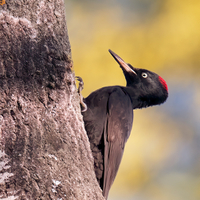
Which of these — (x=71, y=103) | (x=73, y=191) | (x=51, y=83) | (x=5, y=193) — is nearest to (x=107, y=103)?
(x=71, y=103)

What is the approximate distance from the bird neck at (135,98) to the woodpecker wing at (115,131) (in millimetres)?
327

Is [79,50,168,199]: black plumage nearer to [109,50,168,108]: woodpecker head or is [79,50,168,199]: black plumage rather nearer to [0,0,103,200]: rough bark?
[109,50,168,108]: woodpecker head

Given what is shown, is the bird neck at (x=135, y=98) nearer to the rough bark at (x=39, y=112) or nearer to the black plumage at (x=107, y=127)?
the black plumage at (x=107, y=127)

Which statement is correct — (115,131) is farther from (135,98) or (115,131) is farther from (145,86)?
(145,86)

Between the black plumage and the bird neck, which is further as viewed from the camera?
the bird neck

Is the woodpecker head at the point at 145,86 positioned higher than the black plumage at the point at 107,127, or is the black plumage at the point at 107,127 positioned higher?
the woodpecker head at the point at 145,86

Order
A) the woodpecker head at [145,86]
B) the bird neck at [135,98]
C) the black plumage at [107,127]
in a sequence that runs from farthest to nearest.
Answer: the woodpecker head at [145,86], the bird neck at [135,98], the black plumage at [107,127]

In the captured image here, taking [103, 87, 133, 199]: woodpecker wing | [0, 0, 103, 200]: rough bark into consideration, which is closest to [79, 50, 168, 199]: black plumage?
[103, 87, 133, 199]: woodpecker wing

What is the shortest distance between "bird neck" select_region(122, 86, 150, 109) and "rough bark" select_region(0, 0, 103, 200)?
182cm

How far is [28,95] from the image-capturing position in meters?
1.56

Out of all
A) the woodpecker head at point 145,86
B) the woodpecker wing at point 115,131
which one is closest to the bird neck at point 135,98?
the woodpecker head at point 145,86

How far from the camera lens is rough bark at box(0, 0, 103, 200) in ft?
4.56

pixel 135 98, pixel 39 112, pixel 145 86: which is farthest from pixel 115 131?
pixel 39 112

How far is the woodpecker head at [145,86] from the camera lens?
3.67m
